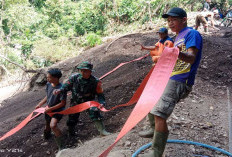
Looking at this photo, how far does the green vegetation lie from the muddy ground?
5476mm

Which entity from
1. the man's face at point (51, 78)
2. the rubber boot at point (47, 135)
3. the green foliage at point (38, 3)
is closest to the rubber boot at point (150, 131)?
the man's face at point (51, 78)

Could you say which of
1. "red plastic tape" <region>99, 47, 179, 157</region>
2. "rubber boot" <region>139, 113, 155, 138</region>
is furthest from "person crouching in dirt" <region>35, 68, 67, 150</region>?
"red plastic tape" <region>99, 47, 179, 157</region>

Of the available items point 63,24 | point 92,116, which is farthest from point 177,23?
point 63,24

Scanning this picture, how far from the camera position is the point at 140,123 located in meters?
2.93

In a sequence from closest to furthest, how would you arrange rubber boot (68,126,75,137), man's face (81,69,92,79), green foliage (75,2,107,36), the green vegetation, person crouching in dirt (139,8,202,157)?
person crouching in dirt (139,8,202,157), man's face (81,69,92,79), rubber boot (68,126,75,137), the green vegetation, green foliage (75,2,107,36)

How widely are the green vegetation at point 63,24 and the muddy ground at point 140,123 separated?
18.0 feet

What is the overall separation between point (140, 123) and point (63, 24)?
14.2 meters

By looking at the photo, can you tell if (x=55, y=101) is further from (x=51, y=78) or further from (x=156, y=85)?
(x=156, y=85)

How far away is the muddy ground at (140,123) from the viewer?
2467 mm

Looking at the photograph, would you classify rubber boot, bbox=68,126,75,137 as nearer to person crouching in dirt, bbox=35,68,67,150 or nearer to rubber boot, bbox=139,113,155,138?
person crouching in dirt, bbox=35,68,67,150

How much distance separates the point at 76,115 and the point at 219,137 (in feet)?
7.08

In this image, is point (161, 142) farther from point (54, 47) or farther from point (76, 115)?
point (54, 47)

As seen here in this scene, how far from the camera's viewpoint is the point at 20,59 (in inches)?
508

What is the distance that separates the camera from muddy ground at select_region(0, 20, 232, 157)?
2467 mm
